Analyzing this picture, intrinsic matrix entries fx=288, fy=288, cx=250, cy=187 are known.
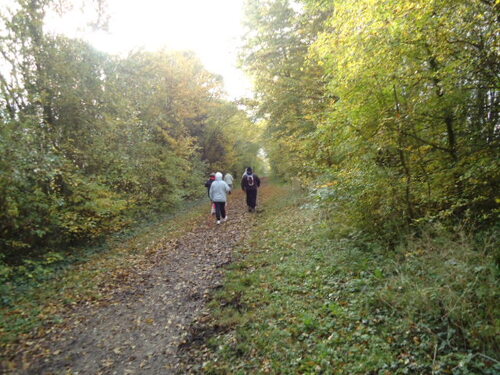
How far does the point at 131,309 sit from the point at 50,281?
113 inches

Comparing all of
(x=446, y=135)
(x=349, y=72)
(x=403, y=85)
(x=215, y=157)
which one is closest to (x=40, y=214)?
(x=349, y=72)

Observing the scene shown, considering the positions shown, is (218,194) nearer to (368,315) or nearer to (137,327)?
(137,327)

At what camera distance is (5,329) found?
491 cm

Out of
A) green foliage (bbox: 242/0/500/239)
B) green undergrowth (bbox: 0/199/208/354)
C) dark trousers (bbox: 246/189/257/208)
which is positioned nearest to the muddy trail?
green undergrowth (bbox: 0/199/208/354)

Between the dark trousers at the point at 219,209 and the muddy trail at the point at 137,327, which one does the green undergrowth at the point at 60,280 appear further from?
the dark trousers at the point at 219,209

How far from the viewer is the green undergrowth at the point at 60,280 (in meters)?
5.30

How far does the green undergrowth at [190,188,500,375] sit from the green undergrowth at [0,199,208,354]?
308 cm

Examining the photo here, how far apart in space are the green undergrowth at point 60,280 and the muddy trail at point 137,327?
418 millimetres

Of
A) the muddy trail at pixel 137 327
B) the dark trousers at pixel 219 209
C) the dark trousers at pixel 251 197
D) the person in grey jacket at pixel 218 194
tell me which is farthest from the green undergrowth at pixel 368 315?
the dark trousers at pixel 251 197

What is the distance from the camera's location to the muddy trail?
13.7 feet

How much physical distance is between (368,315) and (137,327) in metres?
3.88

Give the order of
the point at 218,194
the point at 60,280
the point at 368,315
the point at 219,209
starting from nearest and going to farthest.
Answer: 1. the point at 368,315
2. the point at 60,280
3. the point at 218,194
4. the point at 219,209

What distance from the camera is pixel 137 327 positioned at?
16.8 ft

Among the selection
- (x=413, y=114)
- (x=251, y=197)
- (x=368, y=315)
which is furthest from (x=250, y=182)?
(x=368, y=315)
